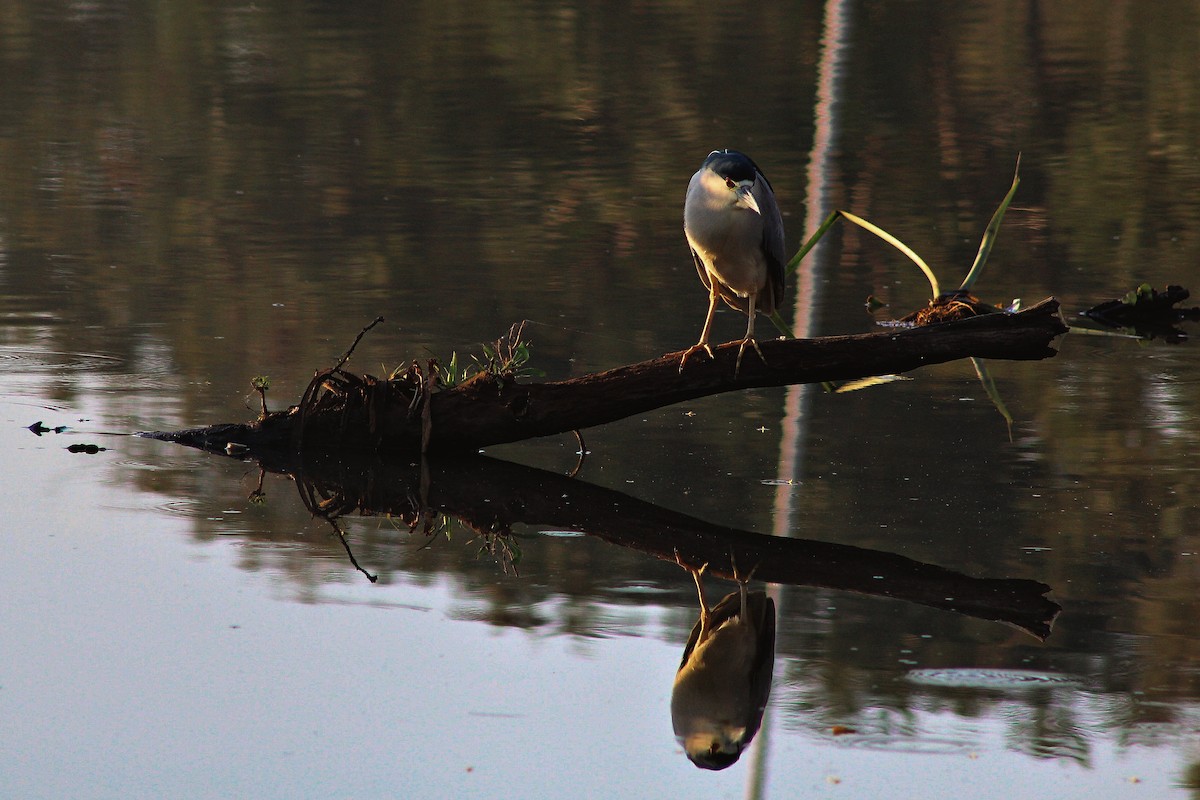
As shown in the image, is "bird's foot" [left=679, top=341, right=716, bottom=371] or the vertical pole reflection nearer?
the vertical pole reflection

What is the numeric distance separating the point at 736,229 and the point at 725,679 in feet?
7.03

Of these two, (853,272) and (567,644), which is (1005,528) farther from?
(853,272)

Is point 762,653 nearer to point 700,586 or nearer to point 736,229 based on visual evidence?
point 700,586

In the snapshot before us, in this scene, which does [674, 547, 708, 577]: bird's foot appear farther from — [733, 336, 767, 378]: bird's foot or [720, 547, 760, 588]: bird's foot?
[733, 336, 767, 378]: bird's foot

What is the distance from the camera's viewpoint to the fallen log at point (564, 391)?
20.6 ft

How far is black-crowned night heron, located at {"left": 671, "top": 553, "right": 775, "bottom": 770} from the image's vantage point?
4367mm

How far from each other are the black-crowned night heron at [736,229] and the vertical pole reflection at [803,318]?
57cm

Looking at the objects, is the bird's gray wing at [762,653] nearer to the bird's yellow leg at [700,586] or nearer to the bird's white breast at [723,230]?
the bird's yellow leg at [700,586]

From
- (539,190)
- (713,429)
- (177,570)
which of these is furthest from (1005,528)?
(539,190)

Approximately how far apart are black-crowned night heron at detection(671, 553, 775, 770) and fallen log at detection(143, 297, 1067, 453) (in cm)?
126

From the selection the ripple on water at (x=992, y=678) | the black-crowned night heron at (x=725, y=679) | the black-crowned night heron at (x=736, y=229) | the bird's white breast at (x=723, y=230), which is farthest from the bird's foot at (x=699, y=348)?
the ripple on water at (x=992, y=678)

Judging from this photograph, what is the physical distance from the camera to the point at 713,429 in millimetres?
7301

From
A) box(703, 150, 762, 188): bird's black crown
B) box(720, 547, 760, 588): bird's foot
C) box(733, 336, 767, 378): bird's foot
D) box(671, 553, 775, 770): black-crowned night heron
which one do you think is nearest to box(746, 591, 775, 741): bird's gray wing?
box(671, 553, 775, 770): black-crowned night heron

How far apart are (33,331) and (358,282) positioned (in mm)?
2106
